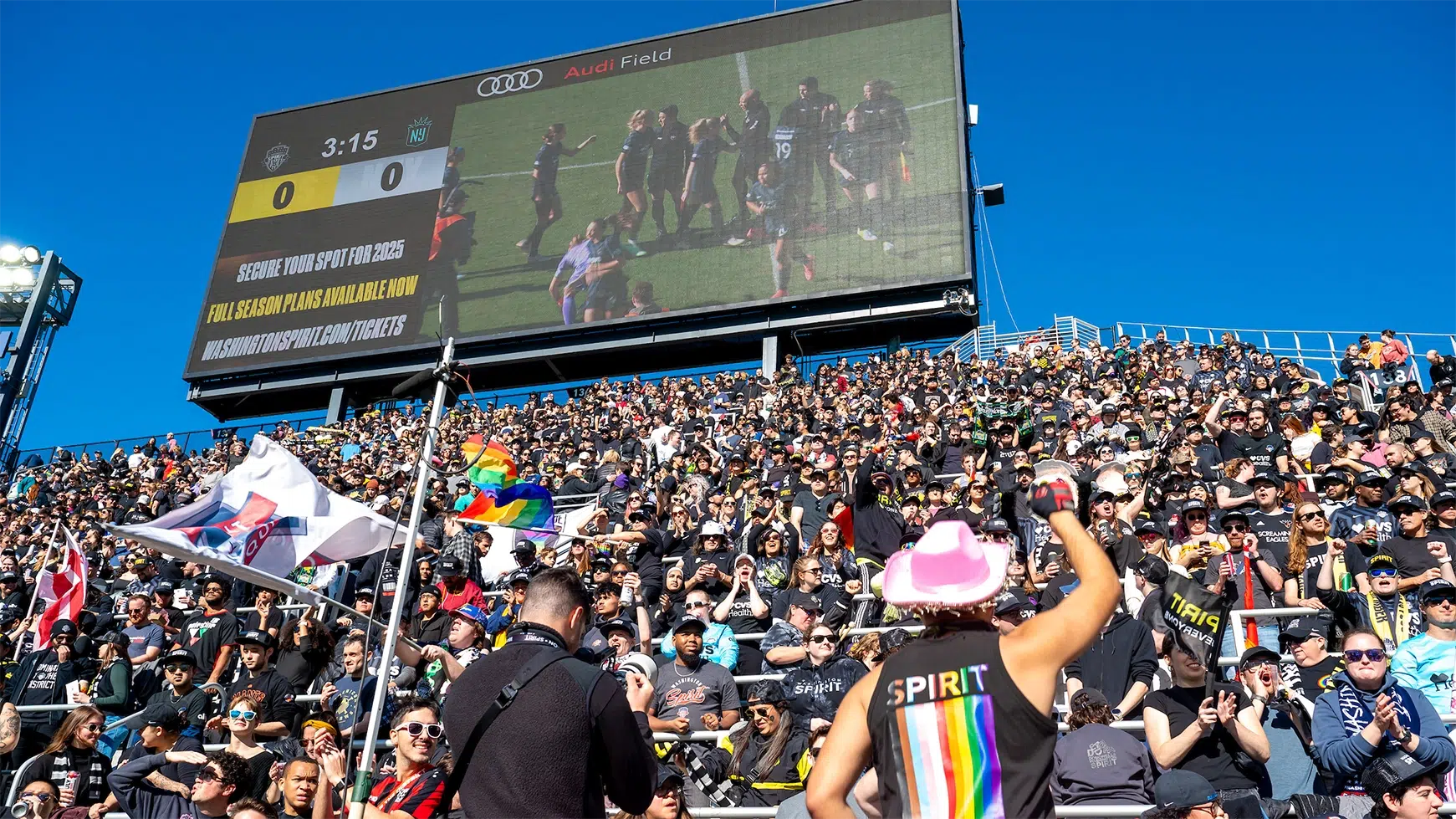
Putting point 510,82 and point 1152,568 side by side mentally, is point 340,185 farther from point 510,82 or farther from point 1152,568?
point 1152,568

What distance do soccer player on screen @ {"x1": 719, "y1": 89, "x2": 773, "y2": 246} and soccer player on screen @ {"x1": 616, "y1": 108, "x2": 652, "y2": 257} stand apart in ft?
7.56

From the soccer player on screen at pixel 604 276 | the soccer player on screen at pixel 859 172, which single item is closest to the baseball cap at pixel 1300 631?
the soccer player on screen at pixel 859 172

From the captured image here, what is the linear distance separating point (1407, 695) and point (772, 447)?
10.6m

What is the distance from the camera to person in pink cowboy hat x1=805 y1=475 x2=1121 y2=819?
2.84 m

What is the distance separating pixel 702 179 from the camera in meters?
28.7

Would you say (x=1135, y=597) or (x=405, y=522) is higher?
(x=405, y=522)

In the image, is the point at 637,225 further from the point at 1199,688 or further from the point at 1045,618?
the point at 1045,618

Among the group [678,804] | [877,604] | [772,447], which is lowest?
[678,804]

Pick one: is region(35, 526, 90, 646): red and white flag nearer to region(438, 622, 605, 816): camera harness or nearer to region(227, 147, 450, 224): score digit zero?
region(438, 622, 605, 816): camera harness

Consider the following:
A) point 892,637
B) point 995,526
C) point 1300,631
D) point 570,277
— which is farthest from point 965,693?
point 570,277

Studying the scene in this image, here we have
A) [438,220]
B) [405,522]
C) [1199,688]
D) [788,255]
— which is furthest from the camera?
[438,220]

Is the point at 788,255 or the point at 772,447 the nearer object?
the point at 772,447

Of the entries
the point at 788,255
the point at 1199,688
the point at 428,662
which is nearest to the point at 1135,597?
the point at 1199,688

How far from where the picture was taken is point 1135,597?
28.2ft
